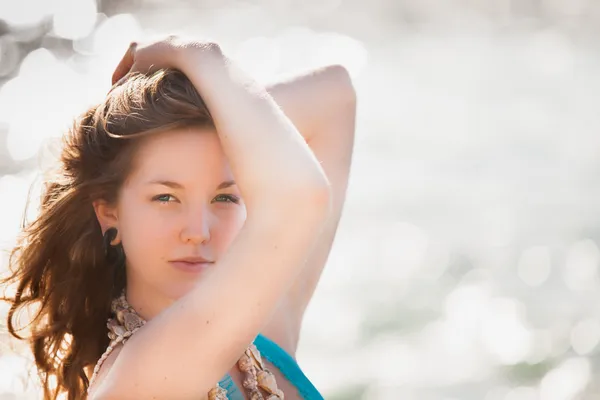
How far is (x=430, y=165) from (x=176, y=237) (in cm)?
796

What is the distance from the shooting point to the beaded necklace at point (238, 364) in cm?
257

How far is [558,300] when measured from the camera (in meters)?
7.94

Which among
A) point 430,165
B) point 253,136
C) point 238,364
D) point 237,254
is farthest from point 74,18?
point 237,254

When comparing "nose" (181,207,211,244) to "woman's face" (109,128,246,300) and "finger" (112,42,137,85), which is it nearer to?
"woman's face" (109,128,246,300)

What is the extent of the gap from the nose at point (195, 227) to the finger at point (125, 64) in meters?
0.44

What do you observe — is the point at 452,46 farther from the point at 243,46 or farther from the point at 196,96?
the point at 196,96

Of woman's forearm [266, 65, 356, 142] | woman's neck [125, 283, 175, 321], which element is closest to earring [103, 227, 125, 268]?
woman's neck [125, 283, 175, 321]

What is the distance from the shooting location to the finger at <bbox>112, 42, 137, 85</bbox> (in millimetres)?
2641

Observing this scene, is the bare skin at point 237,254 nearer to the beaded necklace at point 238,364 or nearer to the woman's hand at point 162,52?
the woman's hand at point 162,52

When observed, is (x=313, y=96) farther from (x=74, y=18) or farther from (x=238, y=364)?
(x=74, y=18)

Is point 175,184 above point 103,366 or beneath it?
above

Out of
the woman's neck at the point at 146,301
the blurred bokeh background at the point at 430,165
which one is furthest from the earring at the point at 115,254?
the blurred bokeh background at the point at 430,165

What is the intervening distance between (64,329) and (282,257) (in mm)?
838

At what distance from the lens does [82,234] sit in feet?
8.93
